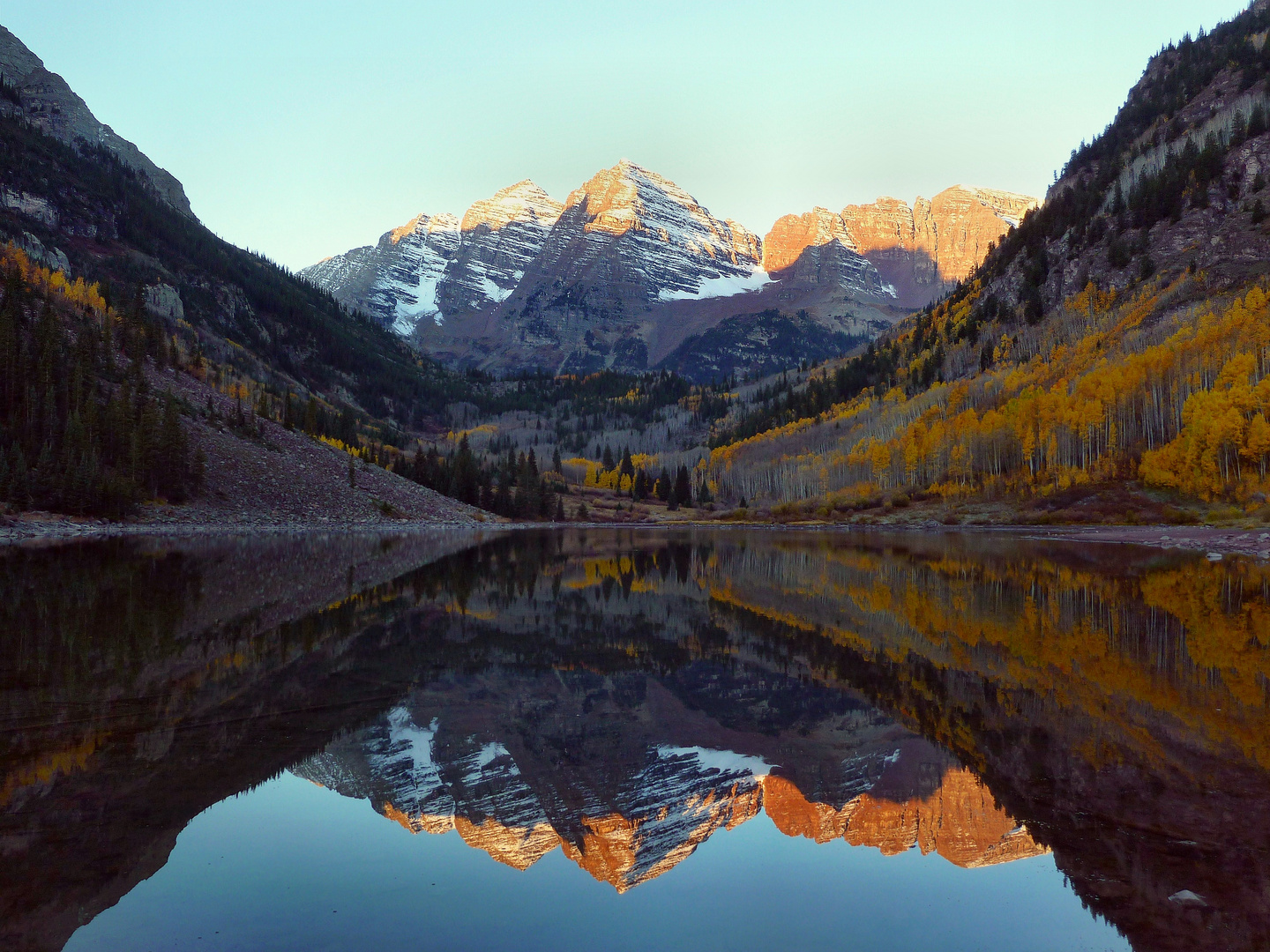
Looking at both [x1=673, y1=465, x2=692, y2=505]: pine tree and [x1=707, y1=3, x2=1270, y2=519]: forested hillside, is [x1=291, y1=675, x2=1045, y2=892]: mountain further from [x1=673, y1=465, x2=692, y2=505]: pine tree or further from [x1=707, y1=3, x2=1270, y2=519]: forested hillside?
[x1=673, y1=465, x2=692, y2=505]: pine tree

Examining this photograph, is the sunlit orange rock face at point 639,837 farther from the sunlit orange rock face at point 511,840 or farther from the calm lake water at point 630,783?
the sunlit orange rock face at point 511,840

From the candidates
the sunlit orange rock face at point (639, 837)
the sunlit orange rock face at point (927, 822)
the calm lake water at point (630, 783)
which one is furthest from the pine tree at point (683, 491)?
the sunlit orange rock face at point (639, 837)

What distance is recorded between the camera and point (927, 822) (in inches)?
329

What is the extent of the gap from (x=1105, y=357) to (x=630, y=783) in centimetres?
10852

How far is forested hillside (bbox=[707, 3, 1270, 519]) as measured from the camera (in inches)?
2928

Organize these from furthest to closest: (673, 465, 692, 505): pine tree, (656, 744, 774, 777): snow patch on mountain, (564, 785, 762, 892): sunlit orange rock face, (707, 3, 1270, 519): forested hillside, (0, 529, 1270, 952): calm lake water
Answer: (673, 465, 692, 505): pine tree, (707, 3, 1270, 519): forested hillside, (656, 744, 774, 777): snow patch on mountain, (564, 785, 762, 892): sunlit orange rock face, (0, 529, 1270, 952): calm lake water

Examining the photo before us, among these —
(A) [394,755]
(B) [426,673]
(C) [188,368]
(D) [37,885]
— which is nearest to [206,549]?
(B) [426,673]

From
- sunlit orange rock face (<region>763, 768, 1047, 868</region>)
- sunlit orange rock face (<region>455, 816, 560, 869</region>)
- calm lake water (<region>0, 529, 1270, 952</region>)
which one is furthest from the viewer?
sunlit orange rock face (<region>763, 768, 1047, 868</region>)

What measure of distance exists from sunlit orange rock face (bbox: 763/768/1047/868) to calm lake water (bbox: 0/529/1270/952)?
0.15 ft

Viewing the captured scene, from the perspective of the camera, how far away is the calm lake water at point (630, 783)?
20.4 ft

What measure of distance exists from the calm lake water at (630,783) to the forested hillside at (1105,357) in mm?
64825

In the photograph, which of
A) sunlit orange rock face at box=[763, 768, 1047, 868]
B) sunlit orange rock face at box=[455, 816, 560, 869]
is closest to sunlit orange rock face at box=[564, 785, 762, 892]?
sunlit orange rock face at box=[455, 816, 560, 869]

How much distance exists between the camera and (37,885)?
6.10 metres

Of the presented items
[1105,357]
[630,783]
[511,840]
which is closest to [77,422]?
[630,783]
